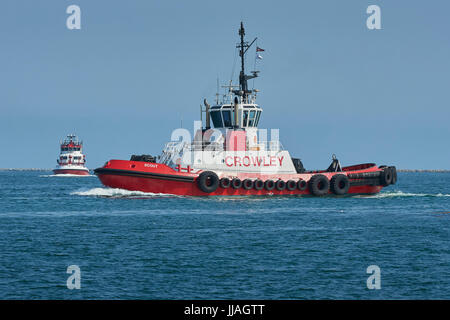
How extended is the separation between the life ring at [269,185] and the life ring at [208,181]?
363 cm

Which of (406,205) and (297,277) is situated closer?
(297,277)

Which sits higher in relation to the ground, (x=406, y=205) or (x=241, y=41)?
(x=241, y=41)

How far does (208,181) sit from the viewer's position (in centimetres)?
3894

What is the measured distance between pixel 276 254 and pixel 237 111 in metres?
21.8

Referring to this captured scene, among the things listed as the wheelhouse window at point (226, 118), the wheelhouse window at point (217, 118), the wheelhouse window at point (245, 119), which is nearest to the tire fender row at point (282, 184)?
the wheelhouse window at point (245, 119)

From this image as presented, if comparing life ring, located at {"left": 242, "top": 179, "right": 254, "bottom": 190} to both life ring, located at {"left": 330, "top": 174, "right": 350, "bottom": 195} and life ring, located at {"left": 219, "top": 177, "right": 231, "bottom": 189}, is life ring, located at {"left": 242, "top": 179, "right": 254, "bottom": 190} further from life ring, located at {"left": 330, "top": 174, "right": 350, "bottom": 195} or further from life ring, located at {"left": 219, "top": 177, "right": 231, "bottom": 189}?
life ring, located at {"left": 330, "top": 174, "right": 350, "bottom": 195}

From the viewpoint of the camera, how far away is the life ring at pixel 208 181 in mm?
38688

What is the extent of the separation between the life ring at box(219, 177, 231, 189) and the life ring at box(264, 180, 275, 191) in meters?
2.75

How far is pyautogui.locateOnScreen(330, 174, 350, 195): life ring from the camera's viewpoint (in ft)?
138

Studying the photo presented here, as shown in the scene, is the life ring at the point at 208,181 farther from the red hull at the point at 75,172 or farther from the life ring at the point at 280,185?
the red hull at the point at 75,172

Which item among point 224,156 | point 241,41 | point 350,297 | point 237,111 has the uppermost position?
point 241,41

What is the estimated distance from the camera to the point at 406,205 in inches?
1598
